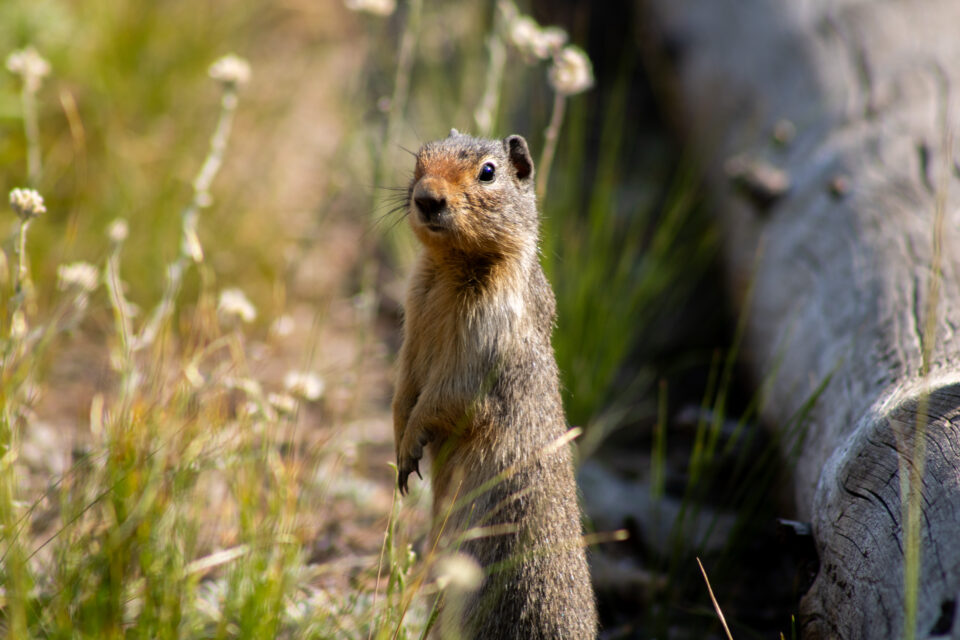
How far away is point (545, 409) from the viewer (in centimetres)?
319

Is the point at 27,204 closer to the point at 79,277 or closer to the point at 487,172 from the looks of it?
the point at 79,277

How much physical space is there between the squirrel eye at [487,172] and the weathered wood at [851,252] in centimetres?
121

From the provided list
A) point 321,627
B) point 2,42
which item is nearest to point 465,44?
point 2,42

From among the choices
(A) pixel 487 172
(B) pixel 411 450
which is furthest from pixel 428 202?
(B) pixel 411 450

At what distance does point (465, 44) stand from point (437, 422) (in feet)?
15.3

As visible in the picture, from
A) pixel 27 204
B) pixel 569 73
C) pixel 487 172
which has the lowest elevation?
pixel 27 204

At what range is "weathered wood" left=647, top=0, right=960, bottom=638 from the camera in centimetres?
249

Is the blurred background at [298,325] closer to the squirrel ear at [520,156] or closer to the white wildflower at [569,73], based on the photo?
the white wildflower at [569,73]

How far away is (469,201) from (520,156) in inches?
19.5

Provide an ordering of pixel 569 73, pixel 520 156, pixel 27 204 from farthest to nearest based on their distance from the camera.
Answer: pixel 569 73 < pixel 520 156 < pixel 27 204

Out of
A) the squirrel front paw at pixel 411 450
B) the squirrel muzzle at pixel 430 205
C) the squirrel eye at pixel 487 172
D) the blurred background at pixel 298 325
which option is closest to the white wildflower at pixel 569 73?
the blurred background at pixel 298 325

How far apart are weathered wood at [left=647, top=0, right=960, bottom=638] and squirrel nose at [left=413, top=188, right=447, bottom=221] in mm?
1454

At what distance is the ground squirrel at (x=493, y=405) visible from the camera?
296cm

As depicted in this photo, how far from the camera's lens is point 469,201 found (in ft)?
9.93
